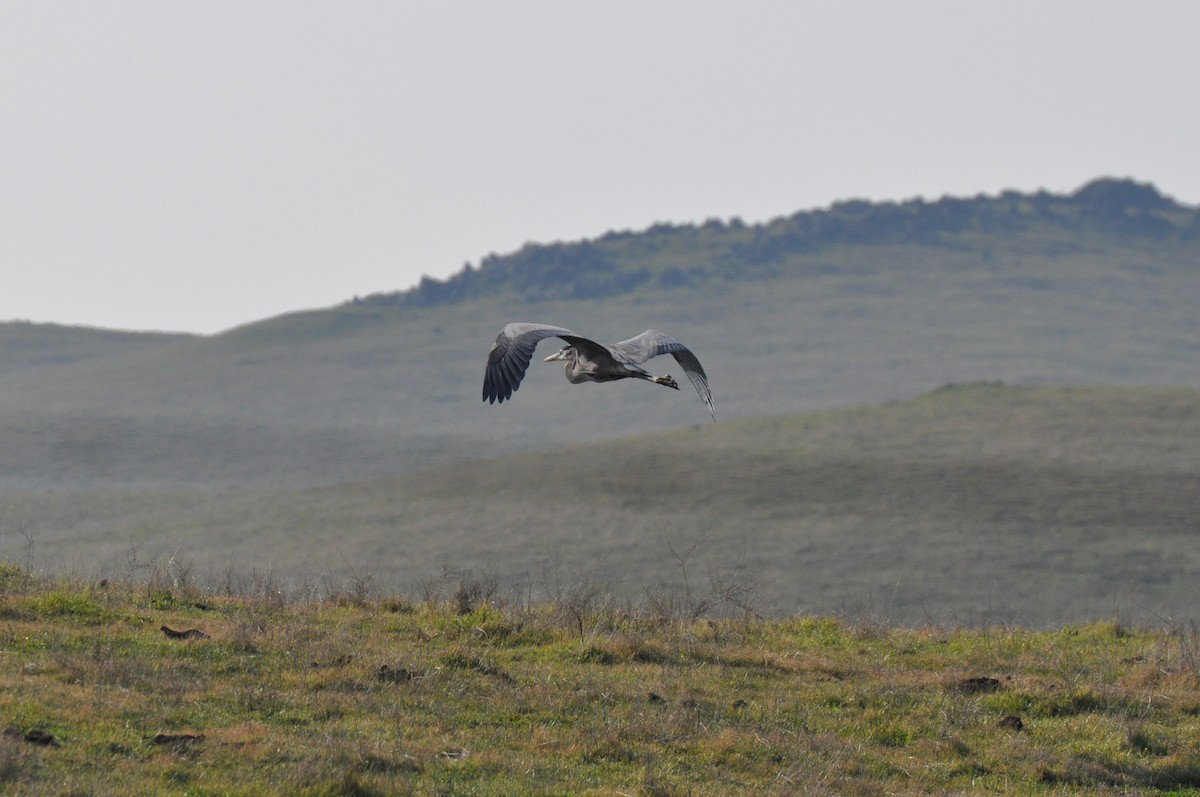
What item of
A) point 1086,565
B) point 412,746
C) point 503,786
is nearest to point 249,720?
point 412,746

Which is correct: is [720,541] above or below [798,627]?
below

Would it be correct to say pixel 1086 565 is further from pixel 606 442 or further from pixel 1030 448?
pixel 606 442

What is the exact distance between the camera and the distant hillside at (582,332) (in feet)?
290

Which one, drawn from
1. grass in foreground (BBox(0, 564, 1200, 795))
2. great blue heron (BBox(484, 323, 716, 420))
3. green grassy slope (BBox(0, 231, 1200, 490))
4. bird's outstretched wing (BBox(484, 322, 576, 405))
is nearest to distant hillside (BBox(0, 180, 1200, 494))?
green grassy slope (BBox(0, 231, 1200, 490))

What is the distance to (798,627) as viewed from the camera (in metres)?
17.3

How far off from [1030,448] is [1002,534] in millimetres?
15568

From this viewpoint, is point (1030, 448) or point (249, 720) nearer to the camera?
point (249, 720)

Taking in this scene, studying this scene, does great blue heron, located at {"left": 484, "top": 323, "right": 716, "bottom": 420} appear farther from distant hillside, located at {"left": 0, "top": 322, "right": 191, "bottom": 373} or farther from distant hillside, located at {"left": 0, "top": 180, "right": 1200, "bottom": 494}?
distant hillside, located at {"left": 0, "top": 322, "right": 191, "bottom": 373}

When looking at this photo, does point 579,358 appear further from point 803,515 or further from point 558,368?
point 558,368

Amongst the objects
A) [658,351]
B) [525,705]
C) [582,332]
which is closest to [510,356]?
[658,351]

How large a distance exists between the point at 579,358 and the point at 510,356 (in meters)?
1.53

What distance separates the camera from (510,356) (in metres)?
13.1

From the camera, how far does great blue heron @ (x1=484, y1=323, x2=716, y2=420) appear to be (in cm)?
1302

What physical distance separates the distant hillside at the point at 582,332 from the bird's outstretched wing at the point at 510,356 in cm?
6230
